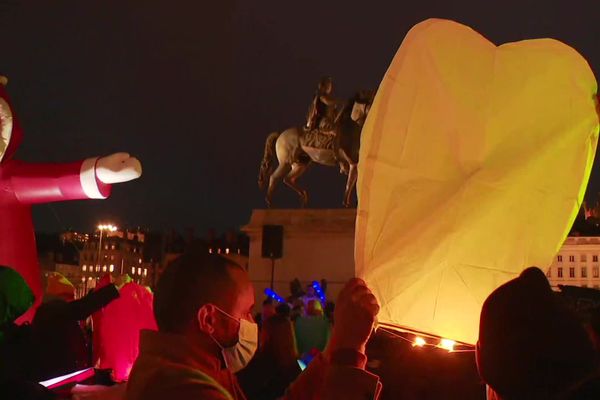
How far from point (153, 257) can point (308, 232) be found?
5.93 metres

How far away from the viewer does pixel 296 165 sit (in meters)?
17.0

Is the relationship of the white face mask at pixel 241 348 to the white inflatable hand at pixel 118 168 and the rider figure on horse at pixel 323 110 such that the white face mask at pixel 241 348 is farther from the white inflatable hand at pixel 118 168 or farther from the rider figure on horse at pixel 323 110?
the rider figure on horse at pixel 323 110

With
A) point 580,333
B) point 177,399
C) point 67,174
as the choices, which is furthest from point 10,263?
point 580,333

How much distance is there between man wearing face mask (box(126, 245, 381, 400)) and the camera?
5.23 feet


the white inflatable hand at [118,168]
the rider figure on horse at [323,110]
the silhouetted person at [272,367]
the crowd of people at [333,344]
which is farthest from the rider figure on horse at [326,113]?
the crowd of people at [333,344]

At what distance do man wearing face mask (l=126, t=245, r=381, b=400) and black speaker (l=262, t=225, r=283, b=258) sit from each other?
48.3 ft

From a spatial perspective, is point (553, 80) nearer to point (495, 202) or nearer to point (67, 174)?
point (495, 202)

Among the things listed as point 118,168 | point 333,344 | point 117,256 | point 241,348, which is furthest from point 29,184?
point 117,256

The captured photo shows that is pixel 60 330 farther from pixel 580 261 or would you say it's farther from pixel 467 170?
pixel 580 261

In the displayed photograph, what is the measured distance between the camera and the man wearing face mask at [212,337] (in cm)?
159

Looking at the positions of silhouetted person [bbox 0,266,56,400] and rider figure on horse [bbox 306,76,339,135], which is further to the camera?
rider figure on horse [bbox 306,76,339,135]

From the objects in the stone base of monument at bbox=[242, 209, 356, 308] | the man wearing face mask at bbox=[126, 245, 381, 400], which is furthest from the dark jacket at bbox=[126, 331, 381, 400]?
the stone base of monument at bbox=[242, 209, 356, 308]

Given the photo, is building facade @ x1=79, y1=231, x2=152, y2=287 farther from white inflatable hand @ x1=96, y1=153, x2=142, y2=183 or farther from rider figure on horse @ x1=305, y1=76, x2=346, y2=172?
white inflatable hand @ x1=96, y1=153, x2=142, y2=183

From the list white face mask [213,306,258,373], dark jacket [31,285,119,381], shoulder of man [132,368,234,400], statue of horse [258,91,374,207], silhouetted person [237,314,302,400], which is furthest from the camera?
statue of horse [258,91,374,207]
